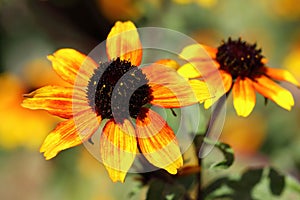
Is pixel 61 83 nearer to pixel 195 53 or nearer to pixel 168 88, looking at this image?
pixel 195 53

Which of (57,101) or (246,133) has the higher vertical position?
(57,101)

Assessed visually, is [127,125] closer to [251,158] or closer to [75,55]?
[75,55]

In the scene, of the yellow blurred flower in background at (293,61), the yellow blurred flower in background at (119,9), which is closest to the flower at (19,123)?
the yellow blurred flower in background at (119,9)

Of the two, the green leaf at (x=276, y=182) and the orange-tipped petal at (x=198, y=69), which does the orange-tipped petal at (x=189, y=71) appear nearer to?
the orange-tipped petal at (x=198, y=69)

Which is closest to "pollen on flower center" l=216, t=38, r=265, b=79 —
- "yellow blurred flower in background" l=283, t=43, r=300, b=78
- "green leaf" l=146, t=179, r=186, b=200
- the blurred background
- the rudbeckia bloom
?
the rudbeckia bloom

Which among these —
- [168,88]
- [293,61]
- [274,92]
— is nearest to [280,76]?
[274,92]

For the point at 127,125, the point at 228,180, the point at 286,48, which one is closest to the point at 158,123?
the point at 127,125
